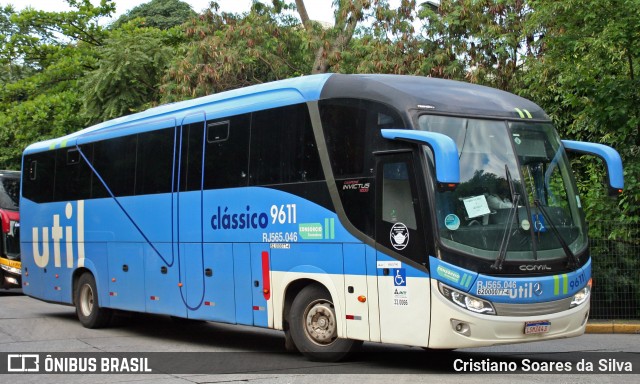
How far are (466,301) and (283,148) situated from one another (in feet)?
11.1

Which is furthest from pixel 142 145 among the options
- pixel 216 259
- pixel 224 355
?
pixel 224 355

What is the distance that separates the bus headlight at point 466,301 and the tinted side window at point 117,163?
7.02 meters

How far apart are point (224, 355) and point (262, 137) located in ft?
9.82

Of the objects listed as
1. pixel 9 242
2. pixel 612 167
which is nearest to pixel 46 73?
pixel 9 242

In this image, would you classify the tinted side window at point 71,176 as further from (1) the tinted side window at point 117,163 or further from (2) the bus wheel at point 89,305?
(2) the bus wheel at point 89,305

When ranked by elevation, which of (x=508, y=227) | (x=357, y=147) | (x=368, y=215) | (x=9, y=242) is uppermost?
(x=357, y=147)

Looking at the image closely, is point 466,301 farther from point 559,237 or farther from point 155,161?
point 155,161

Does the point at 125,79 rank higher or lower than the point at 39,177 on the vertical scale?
higher

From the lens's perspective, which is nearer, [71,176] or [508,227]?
[508,227]

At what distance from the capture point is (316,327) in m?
10.8

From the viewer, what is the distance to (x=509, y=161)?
9773 millimetres

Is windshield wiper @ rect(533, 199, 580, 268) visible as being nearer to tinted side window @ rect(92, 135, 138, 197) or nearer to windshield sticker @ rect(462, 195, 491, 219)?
windshield sticker @ rect(462, 195, 491, 219)

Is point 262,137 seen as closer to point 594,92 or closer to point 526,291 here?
point 526,291

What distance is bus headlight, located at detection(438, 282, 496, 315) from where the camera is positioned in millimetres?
9211
